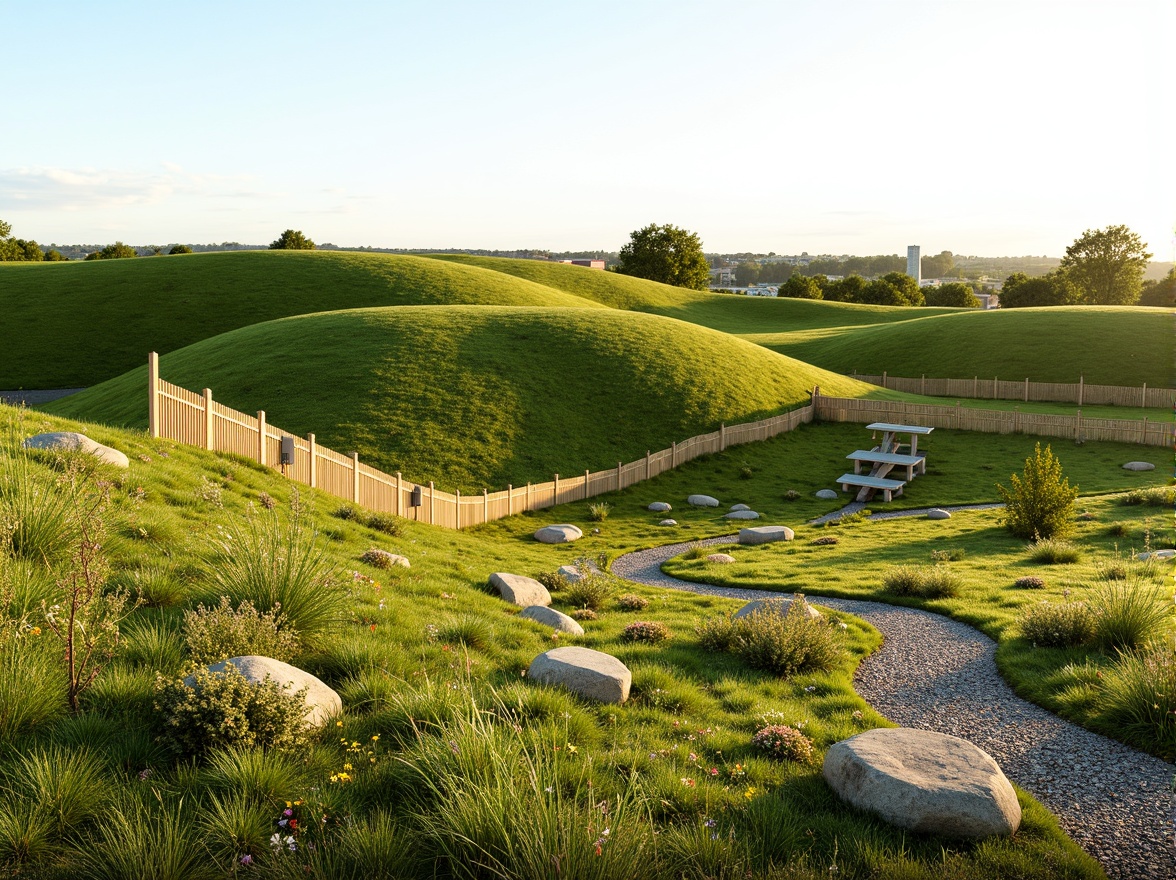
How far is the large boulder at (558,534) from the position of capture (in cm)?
2467

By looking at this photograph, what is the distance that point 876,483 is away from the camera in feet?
102

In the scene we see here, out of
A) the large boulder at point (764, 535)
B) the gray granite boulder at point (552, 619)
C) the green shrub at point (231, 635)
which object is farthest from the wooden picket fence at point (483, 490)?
the green shrub at point (231, 635)

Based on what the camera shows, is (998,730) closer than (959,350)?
Yes

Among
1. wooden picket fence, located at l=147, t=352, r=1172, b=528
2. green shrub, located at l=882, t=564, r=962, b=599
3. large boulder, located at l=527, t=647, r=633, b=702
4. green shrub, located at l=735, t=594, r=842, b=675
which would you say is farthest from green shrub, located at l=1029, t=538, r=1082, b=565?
wooden picket fence, located at l=147, t=352, r=1172, b=528

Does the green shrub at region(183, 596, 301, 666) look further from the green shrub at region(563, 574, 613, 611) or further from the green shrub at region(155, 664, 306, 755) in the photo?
the green shrub at region(563, 574, 613, 611)

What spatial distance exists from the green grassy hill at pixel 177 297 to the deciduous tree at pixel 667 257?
43.8 m

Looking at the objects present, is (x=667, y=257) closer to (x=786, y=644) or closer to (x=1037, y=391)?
(x=1037, y=391)

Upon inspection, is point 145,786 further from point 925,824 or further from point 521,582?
point 521,582

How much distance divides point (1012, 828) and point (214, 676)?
6.67 meters

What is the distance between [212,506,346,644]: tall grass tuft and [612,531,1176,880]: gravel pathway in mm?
7038

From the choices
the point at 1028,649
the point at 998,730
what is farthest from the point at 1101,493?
the point at 998,730

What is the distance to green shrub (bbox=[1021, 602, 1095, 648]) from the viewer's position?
11.1 m

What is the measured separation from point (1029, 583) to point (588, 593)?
948cm

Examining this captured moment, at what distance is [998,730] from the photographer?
892 cm
